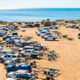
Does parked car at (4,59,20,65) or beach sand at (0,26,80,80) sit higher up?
parked car at (4,59,20,65)

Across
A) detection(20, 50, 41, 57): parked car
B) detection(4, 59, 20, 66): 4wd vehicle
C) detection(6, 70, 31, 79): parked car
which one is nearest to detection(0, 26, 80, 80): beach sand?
detection(4, 59, 20, 66): 4wd vehicle

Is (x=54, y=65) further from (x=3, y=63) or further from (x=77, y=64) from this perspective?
(x=3, y=63)

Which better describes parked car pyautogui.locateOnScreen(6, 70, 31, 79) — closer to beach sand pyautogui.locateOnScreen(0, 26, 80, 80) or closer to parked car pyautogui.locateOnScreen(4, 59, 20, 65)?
beach sand pyautogui.locateOnScreen(0, 26, 80, 80)

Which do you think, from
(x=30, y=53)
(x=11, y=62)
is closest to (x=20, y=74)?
(x=11, y=62)

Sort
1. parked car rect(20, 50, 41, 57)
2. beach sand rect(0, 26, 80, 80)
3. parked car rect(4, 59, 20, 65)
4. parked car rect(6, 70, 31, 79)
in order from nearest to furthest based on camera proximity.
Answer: parked car rect(6, 70, 31, 79) → beach sand rect(0, 26, 80, 80) → parked car rect(4, 59, 20, 65) → parked car rect(20, 50, 41, 57)

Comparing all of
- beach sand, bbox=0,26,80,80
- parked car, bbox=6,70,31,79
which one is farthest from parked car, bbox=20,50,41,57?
parked car, bbox=6,70,31,79

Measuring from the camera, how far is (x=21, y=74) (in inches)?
817

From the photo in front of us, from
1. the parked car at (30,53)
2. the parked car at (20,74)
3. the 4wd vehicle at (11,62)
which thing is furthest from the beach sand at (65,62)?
the parked car at (30,53)

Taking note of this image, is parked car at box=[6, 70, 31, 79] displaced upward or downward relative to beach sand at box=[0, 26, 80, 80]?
upward

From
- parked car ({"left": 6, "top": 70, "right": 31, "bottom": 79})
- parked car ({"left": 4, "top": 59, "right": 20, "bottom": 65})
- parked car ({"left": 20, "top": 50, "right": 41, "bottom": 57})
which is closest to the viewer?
parked car ({"left": 6, "top": 70, "right": 31, "bottom": 79})

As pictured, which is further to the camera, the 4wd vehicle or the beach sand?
the 4wd vehicle

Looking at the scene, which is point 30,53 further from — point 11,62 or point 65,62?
point 65,62

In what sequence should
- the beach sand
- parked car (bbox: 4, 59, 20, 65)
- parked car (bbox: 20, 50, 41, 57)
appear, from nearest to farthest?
1. the beach sand
2. parked car (bbox: 4, 59, 20, 65)
3. parked car (bbox: 20, 50, 41, 57)

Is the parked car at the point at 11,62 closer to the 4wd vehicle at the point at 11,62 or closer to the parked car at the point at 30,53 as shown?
the 4wd vehicle at the point at 11,62
